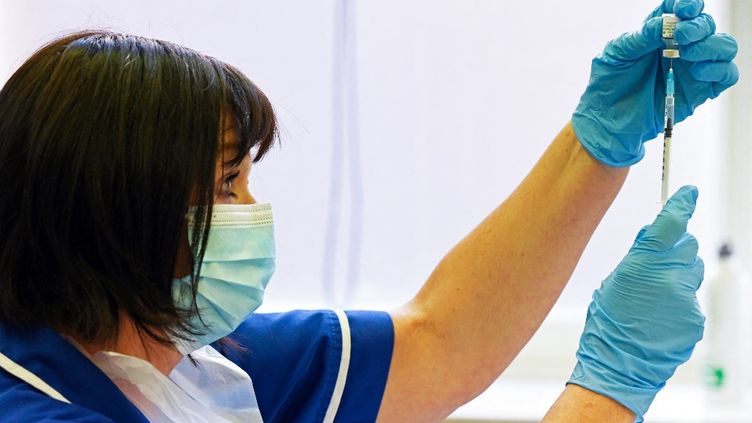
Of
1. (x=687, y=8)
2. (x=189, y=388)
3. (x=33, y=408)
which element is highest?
(x=687, y=8)

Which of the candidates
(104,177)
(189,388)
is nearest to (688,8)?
(104,177)

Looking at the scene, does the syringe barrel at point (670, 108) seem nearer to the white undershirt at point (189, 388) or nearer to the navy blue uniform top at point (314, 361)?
the navy blue uniform top at point (314, 361)

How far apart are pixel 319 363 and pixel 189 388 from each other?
0.62ft

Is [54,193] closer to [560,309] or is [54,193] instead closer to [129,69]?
[129,69]

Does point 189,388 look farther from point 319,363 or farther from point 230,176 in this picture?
point 230,176

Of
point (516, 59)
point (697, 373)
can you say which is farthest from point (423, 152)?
point (697, 373)

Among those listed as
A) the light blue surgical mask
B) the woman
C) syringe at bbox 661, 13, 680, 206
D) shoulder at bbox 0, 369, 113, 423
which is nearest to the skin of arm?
the woman

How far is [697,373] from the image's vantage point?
6.45ft

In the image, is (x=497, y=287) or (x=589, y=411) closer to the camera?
(x=589, y=411)

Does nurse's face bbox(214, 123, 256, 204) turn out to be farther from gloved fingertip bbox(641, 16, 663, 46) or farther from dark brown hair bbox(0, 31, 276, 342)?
gloved fingertip bbox(641, 16, 663, 46)

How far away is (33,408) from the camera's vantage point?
1.02 meters

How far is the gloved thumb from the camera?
1.11 metres

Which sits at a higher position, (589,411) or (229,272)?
(229,272)

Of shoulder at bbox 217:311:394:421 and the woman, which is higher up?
the woman
